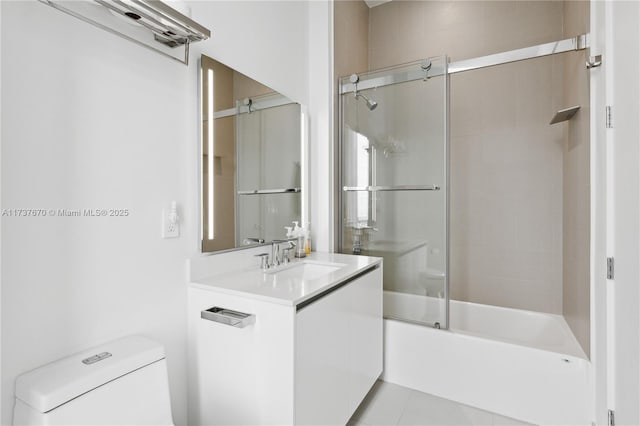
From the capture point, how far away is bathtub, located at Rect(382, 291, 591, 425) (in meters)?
1.59

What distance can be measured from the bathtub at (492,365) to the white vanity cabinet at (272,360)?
24.7 inches

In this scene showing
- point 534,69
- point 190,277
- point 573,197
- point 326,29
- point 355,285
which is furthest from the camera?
point 534,69

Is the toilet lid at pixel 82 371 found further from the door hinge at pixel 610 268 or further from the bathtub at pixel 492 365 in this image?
the door hinge at pixel 610 268

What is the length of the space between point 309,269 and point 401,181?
2.79 ft

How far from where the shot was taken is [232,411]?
1202mm

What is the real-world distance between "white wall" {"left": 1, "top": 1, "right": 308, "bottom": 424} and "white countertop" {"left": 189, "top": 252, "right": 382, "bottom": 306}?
0.59ft

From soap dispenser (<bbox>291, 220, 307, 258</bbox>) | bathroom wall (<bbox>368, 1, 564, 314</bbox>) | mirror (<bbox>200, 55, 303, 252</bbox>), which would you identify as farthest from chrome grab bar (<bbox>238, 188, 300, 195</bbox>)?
bathroom wall (<bbox>368, 1, 564, 314</bbox>)

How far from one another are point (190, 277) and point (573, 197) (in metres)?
2.21

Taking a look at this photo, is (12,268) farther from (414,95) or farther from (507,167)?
(507,167)

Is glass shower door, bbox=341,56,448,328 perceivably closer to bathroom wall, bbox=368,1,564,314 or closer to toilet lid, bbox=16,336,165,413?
bathroom wall, bbox=368,1,564,314

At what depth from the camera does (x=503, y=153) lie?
2.49m

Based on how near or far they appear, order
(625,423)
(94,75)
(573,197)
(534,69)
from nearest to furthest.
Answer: (94,75)
(625,423)
(573,197)
(534,69)

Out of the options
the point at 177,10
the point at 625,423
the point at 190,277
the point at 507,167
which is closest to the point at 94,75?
the point at 177,10

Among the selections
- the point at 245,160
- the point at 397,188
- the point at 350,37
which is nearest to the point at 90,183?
the point at 245,160
